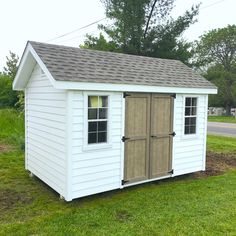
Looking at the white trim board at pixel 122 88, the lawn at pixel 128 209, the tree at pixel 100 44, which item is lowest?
the lawn at pixel 128 209

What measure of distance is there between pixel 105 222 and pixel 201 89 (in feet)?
13.5

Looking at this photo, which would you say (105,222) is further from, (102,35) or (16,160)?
(102,35)

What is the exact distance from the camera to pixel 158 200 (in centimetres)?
515


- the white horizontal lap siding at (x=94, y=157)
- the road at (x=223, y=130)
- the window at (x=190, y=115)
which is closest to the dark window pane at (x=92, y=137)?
the white horizontal lap siding at (x=94, y=157)

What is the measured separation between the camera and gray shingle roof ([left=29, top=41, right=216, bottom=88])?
16.2ft

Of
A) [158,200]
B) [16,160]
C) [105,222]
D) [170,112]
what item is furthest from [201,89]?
[16,160]

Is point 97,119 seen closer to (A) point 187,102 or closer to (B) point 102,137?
(B) point 102,137

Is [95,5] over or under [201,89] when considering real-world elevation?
over

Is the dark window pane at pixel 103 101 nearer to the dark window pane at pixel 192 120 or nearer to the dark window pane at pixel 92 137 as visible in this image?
the dark window pane at pixel 92 137

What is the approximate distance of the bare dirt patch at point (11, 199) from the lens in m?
4.88

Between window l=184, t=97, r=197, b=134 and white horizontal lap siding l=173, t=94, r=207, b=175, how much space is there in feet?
0.37

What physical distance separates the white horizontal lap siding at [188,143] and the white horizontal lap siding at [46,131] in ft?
9.30

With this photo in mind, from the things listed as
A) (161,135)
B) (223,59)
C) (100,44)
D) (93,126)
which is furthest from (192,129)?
(223,59)

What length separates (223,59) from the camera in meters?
36.8
